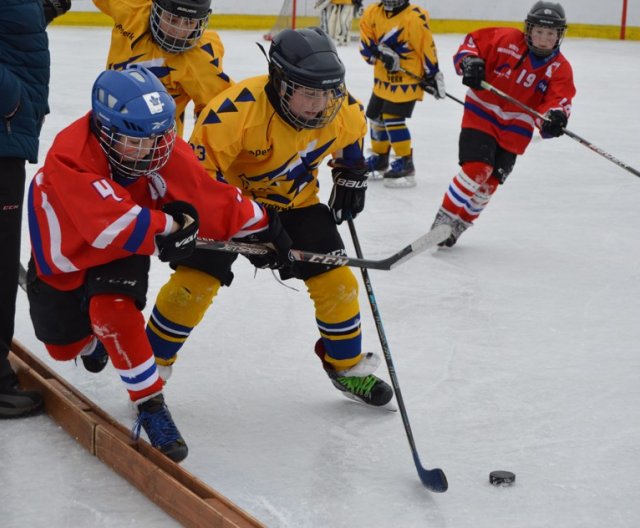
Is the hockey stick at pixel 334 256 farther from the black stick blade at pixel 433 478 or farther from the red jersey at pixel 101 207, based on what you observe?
the black stick blade at pixel 433 478

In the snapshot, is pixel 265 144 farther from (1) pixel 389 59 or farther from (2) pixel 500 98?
(1) pixel 389 59

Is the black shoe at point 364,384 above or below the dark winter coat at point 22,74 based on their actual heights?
below

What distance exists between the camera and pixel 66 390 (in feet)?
8.25

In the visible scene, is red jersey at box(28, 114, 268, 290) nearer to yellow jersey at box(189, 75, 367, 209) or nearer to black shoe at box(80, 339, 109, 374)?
yellow jersey at box(189, 75, 367, 209)

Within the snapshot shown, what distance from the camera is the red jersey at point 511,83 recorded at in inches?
160

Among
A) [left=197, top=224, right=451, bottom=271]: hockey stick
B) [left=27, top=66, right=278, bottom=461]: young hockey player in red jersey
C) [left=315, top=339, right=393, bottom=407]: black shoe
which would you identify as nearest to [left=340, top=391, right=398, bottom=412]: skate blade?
[left=315, top=339, right=393, bottom=407]: black shoe

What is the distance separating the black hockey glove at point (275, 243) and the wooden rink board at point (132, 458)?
47 cm

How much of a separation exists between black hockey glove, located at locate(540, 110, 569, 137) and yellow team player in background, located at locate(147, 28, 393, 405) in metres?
1.45

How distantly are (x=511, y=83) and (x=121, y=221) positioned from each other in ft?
7.90

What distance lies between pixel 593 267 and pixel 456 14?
8186mm

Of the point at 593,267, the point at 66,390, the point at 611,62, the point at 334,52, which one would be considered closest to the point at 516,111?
the point at 593,267

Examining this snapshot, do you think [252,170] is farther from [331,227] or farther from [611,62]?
[611,62]

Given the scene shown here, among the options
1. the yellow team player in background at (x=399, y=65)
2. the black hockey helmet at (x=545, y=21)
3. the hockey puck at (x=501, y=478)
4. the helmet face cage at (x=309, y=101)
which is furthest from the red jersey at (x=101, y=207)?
the yellow team player in background at (x=399, y=65)

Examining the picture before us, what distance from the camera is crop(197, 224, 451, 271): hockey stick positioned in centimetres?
227
